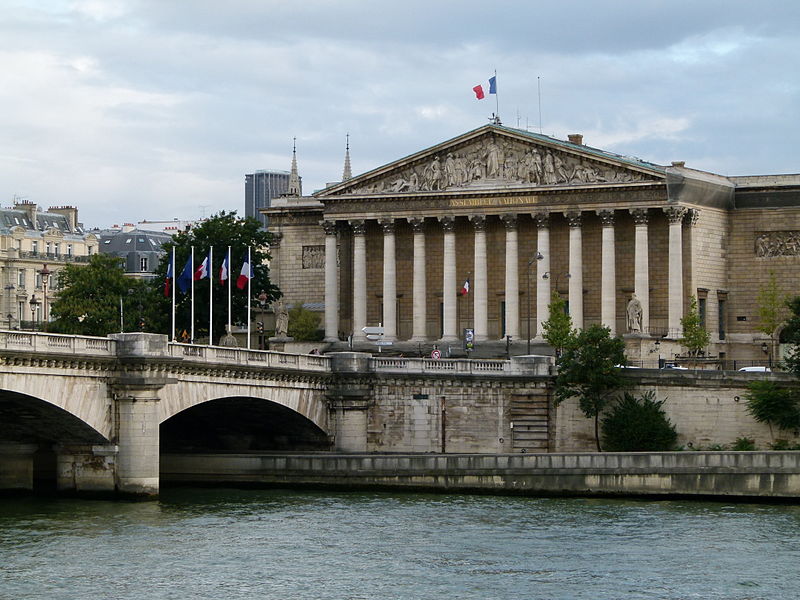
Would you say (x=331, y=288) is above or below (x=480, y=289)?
above

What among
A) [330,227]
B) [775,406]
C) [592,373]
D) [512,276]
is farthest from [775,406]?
[330,227]

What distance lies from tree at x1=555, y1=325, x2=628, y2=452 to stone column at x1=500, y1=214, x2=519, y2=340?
2120 centimetres

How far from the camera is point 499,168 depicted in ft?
343

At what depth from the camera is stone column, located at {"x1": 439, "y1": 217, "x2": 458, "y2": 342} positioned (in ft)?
350

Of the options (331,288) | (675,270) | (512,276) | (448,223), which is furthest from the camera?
(331,288)

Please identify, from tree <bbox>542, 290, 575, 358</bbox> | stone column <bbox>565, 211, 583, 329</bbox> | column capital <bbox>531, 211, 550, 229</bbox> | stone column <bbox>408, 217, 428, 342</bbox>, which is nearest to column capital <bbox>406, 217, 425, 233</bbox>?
stone column <bbox>408, 217, 428, 342</bbox>

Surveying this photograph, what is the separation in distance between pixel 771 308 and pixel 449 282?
1729 cm

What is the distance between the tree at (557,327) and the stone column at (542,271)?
3835 millimetres

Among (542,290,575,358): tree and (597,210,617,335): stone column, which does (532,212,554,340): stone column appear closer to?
(597,210,617,335): stone column

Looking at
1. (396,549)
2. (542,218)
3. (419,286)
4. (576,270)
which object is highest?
(542,218)

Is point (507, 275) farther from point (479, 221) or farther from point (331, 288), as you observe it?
point (331, 288)

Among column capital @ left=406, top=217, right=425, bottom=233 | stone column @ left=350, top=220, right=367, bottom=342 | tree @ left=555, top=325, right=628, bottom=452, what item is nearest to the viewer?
tree @ left=555, top=325, right=628, bottom=452

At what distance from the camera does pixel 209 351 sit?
76.3 metres

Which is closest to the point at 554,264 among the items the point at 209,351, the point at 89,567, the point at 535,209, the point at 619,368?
the point at 535,209
